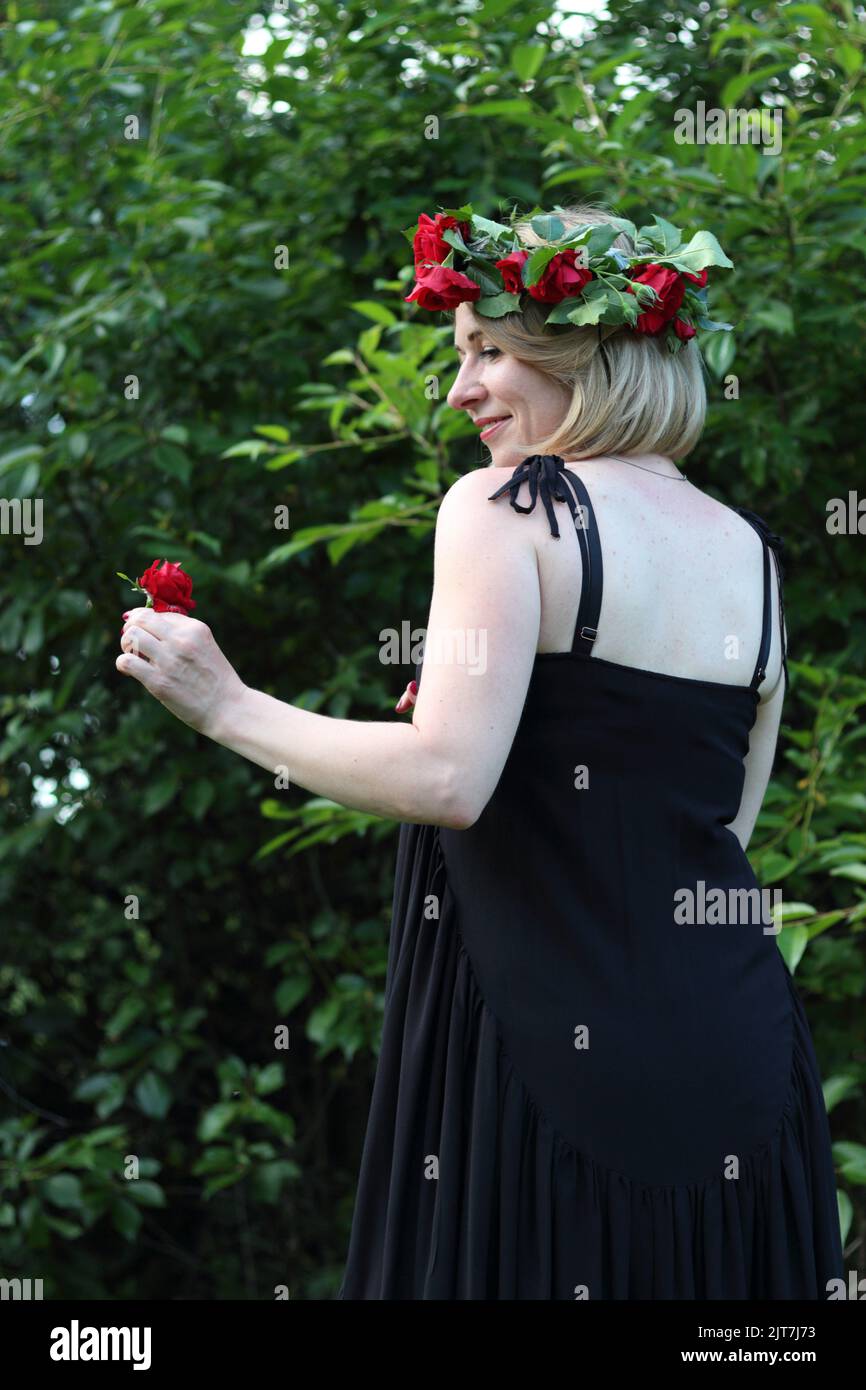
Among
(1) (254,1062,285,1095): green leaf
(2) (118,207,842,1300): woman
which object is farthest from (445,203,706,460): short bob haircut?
(1) (254,1062,285,1095): green leaf

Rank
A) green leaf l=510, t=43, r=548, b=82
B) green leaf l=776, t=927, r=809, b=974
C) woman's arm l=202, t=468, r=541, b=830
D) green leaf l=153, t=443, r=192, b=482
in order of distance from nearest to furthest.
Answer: woman's arm l=202, t=468, r=541, b=830 → green leaf l=776, t=927, r=809, b=974 → green leaf l=510, t=43, r=548, b=82 → green leaf l=153, t=443, r=192, b=482

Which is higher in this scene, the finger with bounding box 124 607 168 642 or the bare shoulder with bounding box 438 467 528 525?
the bare shoulder with bounding box 438 467 528 525

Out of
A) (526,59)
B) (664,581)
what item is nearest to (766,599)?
(664,581)

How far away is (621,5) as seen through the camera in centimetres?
318

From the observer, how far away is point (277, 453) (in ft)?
10.3

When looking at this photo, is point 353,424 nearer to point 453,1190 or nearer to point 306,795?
point 306,795

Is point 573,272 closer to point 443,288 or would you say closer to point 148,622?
point 443,288

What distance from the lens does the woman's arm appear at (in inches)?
54.1

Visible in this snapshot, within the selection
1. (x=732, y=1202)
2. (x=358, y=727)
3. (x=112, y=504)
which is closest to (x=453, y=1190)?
(x=732, y=1202)

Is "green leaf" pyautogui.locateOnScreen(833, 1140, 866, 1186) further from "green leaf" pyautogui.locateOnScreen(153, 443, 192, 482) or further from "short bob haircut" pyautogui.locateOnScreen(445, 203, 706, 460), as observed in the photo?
"green leaf" pyautogui.locateOnScreen(153, 443, 192, 482)

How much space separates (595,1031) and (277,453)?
74.3 inches

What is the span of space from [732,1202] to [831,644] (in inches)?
68.4

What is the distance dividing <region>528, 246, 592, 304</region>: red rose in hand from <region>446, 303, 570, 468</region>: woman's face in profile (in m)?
0.08

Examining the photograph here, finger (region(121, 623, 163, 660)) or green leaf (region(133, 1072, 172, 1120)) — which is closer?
finger (region(121, 623, 163, 660))
